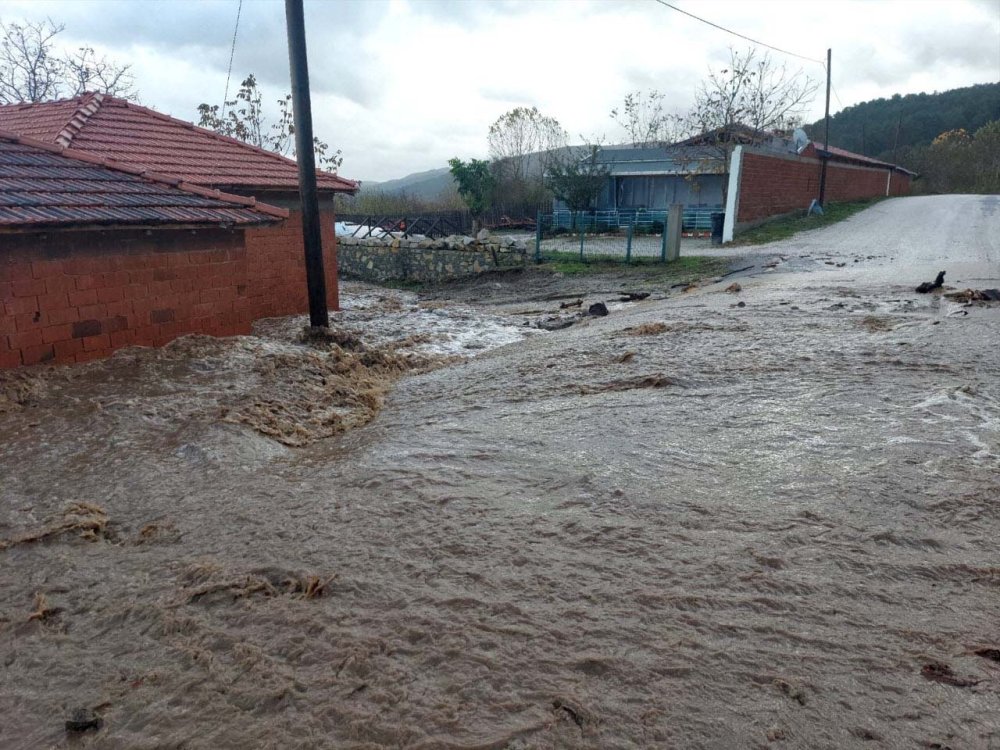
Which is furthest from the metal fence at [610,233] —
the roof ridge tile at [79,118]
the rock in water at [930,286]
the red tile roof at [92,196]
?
the red tile roof at [92,196]

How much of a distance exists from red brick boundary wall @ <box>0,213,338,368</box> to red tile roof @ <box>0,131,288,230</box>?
240 mm

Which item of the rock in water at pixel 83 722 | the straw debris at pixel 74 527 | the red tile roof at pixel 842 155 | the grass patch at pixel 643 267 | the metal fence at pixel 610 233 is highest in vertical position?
the red tile roof at pixel 842 155

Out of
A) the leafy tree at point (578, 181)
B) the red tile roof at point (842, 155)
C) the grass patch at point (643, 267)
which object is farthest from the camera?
the red tile roof at point (842, 155)

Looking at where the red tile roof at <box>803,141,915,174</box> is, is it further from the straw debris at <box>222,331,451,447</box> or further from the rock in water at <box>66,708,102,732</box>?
the rock in water at <box>66,708,102,732</box>

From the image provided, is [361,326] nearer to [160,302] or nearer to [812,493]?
[160,302]

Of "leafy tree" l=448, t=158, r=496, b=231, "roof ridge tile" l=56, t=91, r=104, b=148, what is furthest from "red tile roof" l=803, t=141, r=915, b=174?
"roof ridge tile" l=56, t=91, r=104, b=148

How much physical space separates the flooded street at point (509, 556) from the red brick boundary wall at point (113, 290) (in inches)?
19.9

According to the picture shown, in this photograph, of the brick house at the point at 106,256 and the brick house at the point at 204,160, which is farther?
the brick house at the point at 204,160

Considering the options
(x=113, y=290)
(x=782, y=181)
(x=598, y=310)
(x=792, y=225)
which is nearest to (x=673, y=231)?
(x=598, y=310)

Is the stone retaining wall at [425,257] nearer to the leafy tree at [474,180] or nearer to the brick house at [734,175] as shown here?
the brick house at [734,175]

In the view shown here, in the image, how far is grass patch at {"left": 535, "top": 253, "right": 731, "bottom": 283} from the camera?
16.4 meters

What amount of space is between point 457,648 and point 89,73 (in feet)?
98.2

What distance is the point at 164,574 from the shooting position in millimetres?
3385

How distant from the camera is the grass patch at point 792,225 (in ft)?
73.0
